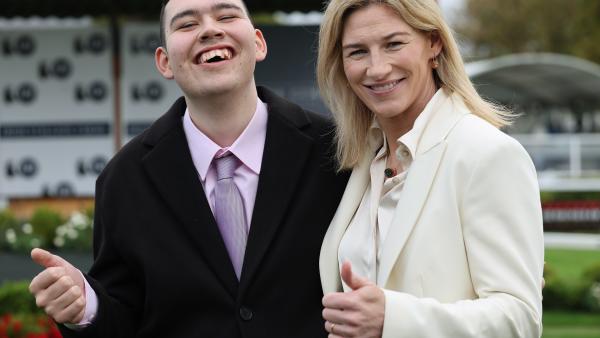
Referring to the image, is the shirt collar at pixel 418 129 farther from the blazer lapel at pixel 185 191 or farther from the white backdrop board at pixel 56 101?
the white backdrop board at pixel 56 101

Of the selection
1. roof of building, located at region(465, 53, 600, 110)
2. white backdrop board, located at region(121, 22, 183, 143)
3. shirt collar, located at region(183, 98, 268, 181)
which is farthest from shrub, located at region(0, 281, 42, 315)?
roof of building, located at region(465, 53, 600, 110)

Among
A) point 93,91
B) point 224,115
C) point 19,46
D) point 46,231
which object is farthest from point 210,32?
point 19,46

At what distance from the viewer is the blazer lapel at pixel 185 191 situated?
142 inches

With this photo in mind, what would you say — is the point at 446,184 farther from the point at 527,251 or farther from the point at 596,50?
the point at 596,50

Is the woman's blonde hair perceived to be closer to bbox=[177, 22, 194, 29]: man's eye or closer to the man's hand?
bbox=[177, 22, 194, 29]: man's eye

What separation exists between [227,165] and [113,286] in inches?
23.7

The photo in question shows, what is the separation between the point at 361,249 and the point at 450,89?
23.2 inches

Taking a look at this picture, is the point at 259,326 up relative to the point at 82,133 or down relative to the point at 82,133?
down

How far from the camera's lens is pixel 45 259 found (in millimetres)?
3297

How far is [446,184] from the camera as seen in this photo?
10.2 ft

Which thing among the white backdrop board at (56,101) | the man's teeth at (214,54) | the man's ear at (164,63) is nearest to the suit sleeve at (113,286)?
the man's ear at (164,63)

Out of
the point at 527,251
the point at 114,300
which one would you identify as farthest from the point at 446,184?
the point at 114,300

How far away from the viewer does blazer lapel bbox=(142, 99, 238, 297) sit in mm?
3603

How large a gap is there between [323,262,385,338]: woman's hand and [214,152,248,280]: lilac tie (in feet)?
2.66
